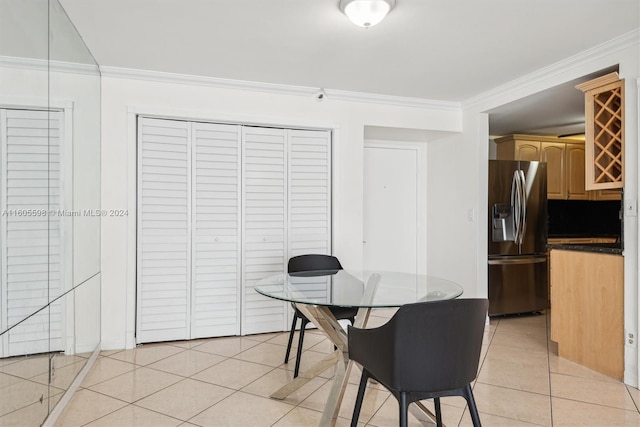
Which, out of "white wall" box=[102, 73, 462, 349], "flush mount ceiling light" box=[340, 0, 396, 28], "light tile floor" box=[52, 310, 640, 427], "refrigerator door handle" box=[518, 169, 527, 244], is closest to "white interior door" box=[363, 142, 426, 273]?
"white wall" box=[102, 73, 462, 349]

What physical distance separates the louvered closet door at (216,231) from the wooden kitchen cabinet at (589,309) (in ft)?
8.81

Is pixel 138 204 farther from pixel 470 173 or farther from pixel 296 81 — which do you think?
pixel 470 173

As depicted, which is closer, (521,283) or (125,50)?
(125,50)

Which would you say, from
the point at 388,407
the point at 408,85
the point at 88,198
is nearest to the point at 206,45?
the point at 88,198

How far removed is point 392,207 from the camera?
16.5ft

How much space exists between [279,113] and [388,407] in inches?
104

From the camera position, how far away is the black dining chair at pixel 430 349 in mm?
1661

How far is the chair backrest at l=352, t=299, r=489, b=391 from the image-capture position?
1658 millimetres

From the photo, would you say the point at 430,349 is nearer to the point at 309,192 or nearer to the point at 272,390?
the point at 272,390

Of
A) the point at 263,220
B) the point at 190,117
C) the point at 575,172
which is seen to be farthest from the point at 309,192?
the point at 575,172

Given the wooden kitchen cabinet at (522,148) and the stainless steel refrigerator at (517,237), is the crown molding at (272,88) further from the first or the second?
the wooden kitchen cabinet at (522,148)

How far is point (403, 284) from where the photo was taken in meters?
2.58

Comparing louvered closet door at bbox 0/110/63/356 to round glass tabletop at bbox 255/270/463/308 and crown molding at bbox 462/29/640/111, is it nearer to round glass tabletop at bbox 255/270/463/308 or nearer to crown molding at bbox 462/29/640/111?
round glass tabletop at bbox 255/270/463/308

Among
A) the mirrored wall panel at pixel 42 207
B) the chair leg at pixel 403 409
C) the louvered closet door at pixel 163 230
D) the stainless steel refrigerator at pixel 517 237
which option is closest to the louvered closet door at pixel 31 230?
the mirrored wall panel at pixel 42 207
